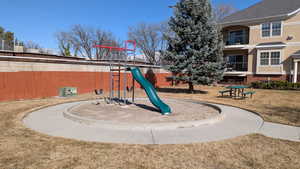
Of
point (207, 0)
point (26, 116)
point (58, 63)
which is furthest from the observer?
point (207, 0)

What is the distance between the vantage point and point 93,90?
1579cm

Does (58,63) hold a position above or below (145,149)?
above

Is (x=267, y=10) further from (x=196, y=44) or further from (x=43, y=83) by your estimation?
(x=43, y=83)

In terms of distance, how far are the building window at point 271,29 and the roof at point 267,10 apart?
3.26ft

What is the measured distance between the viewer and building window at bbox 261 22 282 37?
21219 mm

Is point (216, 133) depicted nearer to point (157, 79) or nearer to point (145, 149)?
point (145, 149)

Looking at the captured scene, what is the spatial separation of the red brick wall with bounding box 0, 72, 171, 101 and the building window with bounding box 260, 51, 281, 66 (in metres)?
18.5

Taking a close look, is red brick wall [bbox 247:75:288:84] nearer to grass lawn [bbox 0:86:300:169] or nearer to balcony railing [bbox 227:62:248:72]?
balcony railing [bbox 227:62:248:72]

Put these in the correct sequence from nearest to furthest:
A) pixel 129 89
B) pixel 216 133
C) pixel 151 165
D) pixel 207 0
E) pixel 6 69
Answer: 1. pixel 151 165
2. pixel 216 133
3. pixel 6 69
4. pixel 207 0
5. pixel 129 89

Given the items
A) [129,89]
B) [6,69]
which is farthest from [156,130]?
[129,89]

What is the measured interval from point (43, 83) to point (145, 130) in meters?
10.3

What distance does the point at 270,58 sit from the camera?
21375mm

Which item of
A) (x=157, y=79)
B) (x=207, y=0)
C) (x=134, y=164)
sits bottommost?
(x=134, y=164)

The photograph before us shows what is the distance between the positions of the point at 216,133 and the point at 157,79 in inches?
677
